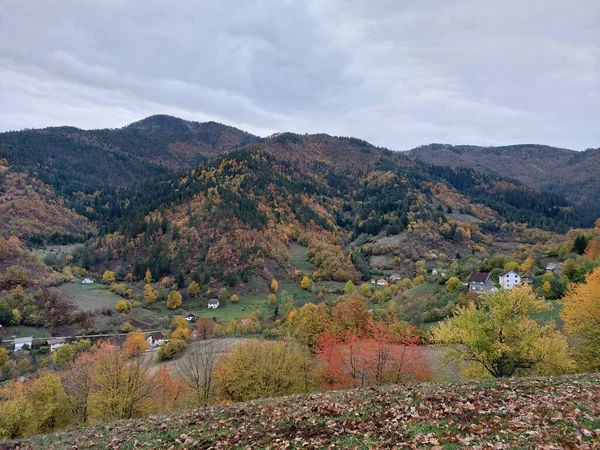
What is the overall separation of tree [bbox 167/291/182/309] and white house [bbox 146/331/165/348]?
33.7 m

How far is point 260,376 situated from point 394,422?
23.7 meters

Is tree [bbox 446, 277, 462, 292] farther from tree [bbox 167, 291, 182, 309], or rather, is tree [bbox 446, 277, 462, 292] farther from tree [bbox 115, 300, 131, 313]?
tree [bbox 115, 300, 131, 313]

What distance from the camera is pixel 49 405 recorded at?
1443 inches

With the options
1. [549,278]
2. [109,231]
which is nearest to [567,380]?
[549,278]

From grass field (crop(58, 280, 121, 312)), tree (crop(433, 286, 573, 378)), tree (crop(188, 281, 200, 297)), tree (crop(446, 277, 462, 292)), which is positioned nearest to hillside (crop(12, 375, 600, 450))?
Result: tree (crop(433, 286, 573, 378))

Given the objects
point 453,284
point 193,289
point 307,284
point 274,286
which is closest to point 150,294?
point 193,289

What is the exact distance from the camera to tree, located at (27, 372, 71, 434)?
120 feet

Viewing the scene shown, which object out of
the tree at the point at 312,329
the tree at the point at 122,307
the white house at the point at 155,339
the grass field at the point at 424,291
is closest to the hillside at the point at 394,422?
the tree at the point at 312,329

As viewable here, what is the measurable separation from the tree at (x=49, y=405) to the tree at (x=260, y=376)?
1622 centimetres

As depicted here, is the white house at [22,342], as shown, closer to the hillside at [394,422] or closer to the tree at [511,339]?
the hillside at [394,422]

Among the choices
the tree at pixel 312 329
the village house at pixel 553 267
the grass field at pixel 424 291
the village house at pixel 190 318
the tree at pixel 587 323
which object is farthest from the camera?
the village house at pixel 190 318

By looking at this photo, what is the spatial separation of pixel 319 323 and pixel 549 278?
50078 mm

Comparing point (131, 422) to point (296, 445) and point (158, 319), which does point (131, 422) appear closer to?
point (296, 445)

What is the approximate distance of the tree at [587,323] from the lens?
104 ft
